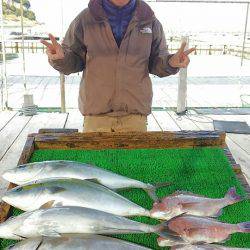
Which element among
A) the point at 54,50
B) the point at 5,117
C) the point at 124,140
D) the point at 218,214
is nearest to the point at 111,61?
the point at 54,50

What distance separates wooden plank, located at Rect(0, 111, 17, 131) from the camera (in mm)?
6487

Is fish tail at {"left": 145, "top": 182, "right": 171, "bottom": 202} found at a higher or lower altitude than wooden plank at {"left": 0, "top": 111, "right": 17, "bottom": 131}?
higher

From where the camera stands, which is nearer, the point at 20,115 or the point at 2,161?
the point at 2,161

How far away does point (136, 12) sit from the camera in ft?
11.5

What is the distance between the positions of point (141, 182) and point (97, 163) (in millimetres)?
447

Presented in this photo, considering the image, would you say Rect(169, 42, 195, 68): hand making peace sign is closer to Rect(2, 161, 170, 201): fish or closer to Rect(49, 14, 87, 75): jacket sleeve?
Rect(49, 14, 87, 75): jacket sleeve

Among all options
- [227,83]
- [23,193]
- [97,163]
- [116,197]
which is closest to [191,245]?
[116,197]

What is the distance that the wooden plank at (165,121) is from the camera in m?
6.42

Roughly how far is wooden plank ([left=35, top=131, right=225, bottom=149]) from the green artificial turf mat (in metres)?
0.06

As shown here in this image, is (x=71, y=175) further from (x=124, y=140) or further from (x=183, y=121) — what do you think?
(x=183, y=121)

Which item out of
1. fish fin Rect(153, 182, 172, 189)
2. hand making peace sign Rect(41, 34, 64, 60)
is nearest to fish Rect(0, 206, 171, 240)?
fish fin Rect(153, 182, 172, 189)

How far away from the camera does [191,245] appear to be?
175cm

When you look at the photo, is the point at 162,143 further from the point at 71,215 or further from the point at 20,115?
the point at 20,115

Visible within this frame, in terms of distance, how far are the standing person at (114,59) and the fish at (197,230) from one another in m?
1.77
